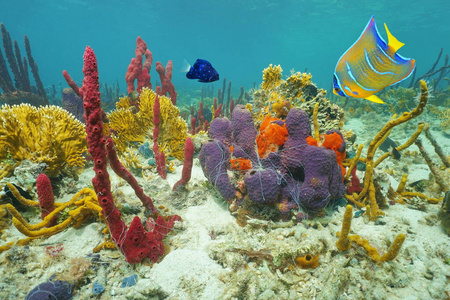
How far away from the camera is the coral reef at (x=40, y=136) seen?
2.62 metres

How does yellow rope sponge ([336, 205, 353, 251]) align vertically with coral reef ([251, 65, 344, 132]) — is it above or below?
below

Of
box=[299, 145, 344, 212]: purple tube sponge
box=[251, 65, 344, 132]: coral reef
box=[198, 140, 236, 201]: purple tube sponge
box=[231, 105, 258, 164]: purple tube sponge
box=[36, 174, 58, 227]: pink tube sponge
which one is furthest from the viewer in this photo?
Result: box=[251, 65, 344, 132]: coral reef

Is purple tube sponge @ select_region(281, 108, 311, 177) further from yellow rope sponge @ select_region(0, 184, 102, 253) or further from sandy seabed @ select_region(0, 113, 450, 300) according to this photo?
yellow rope sponge @ select_region(0, 184, 102, 253)

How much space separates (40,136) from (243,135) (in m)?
2.79

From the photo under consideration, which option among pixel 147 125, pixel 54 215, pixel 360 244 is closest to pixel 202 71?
pixel 147 125

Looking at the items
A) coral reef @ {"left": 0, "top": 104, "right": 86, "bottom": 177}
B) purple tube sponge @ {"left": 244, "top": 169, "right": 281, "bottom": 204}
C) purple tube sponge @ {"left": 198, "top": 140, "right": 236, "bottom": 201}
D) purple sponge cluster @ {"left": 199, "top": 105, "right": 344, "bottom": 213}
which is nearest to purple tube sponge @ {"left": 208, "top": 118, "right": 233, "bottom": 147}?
purple sponge cluster @ {"left": 199, "top": 105, "right": 344, "bottom": 213}

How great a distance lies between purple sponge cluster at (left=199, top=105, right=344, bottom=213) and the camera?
2.36 metres

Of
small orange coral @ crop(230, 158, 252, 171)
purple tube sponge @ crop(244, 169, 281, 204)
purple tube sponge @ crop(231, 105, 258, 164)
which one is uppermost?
purple tube sponge @ crop(231, 105, 258, 164)

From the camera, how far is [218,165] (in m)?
2.72

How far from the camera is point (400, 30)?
150ft

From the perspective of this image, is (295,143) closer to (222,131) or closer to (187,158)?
(222,131)

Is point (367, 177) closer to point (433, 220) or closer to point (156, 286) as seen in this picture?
point (433, 220)

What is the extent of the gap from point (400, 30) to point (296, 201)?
Result: 63.9 meters

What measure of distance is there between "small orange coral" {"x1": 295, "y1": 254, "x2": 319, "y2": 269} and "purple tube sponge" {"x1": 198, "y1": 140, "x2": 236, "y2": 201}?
1060 millimetres
